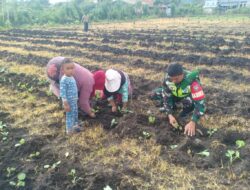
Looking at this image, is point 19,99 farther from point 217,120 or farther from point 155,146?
point 217,120

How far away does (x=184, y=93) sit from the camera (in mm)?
5004

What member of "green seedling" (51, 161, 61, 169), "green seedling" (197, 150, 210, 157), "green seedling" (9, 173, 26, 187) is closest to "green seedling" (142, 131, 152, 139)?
"green seedling" (197, 150, 210, 157)

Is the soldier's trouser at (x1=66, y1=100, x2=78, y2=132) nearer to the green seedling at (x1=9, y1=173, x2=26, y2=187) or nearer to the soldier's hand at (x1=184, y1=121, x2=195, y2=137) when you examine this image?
the green seedling at (x1=9, y1=173, x2=26, y2=187)

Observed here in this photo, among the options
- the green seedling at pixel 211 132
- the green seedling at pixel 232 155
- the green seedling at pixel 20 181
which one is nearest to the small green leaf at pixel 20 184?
the green seedling at pixel 20 181

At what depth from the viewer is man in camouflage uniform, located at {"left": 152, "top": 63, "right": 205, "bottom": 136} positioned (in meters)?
4.43

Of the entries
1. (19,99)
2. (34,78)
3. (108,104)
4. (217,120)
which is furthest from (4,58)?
(217,120)

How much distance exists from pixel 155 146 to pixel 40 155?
164 centimetres

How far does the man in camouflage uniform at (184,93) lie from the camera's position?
4.43m

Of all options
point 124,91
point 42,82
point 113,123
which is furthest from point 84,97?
point 42,82

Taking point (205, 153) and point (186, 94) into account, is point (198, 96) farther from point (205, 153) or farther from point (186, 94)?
point (205, 153)

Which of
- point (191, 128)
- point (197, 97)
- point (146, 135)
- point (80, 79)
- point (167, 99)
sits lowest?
point (146, 135)

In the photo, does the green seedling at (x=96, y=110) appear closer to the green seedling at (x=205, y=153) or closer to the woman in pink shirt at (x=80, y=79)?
the woman in pink shirt at (x=80, y=79)

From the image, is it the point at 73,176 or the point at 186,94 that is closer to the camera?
the point at 73,176

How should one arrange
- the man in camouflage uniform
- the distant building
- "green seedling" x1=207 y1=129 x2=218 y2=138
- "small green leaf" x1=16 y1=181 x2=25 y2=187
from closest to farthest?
"small green leaf" x1=16 y1=181 x2=25 y2=187
the man in camouflage uniform
"green seedling" x1=207 y1=129 x2=218 y2=138
the distant building
